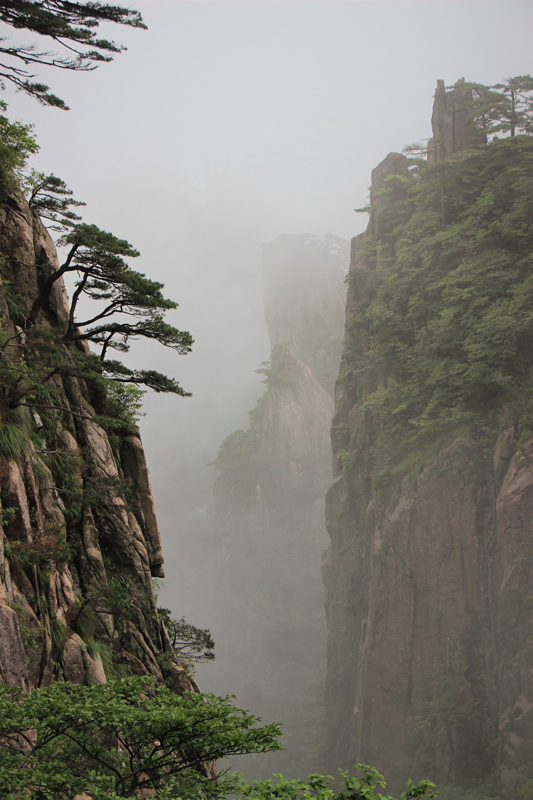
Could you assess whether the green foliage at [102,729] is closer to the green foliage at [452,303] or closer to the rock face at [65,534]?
the rock face at [65,534]

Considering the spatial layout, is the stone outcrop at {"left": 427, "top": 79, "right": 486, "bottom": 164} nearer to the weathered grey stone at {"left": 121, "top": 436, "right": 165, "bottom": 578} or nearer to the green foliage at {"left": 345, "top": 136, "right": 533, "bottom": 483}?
the green foliage at {"left": 345, "top": 136, "right": 533, "bottom": 483}

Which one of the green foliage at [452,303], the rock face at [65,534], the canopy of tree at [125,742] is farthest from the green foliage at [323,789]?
the green foliage at [452,303]

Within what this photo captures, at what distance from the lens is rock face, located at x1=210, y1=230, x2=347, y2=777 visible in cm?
3650

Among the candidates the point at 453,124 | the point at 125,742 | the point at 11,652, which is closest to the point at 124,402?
the point at 11,652

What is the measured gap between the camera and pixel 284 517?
47.4m

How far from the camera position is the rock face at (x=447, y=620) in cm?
1527

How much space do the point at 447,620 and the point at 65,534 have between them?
46.4ft

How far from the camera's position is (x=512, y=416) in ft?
53.8

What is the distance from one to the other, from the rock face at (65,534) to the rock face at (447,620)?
9.73m

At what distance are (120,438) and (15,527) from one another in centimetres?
545

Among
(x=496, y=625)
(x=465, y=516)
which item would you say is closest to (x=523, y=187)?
(x=465, y=516)

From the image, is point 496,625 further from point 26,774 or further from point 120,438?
point 26,774

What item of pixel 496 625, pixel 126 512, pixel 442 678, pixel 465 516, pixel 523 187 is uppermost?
pixel 523 187

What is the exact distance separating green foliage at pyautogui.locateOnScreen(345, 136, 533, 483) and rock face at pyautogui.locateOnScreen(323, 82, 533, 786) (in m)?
1.53
